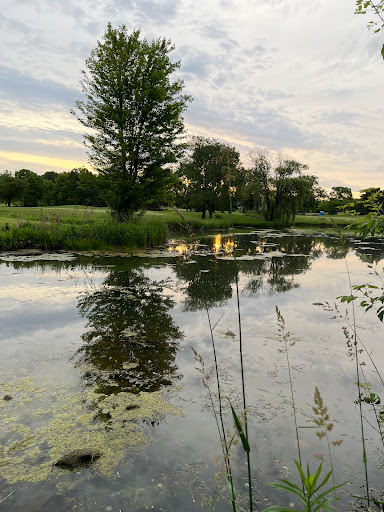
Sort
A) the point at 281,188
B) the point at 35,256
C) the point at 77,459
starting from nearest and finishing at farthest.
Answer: the point at 77,459, the point at 35,256, the point at 281,188

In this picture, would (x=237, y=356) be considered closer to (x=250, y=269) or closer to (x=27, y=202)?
(x=250, y=269)

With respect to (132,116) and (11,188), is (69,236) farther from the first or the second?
(11,188)

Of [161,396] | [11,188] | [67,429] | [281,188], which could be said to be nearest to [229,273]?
[161,396]

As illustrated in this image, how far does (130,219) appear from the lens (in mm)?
18312

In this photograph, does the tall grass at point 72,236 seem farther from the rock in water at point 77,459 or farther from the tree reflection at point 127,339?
the rock in water at point 77,459

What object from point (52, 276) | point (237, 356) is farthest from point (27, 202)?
point (237, 356)

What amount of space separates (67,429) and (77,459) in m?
0.44

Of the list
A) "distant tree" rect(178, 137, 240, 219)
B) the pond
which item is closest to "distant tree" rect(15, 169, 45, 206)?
"distant tree" rect(178, 137, 240, 219)

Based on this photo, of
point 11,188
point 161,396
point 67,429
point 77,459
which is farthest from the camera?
point 11,188

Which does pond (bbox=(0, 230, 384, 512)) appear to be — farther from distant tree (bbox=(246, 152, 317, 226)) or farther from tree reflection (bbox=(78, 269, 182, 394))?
distant tree (bbox=(246, 152, 317, 226))

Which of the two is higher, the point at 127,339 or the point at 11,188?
the point at 11,188

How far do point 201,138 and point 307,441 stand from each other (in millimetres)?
45171

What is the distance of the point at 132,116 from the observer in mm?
18312

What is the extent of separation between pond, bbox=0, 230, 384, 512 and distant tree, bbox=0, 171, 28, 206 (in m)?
54.7
